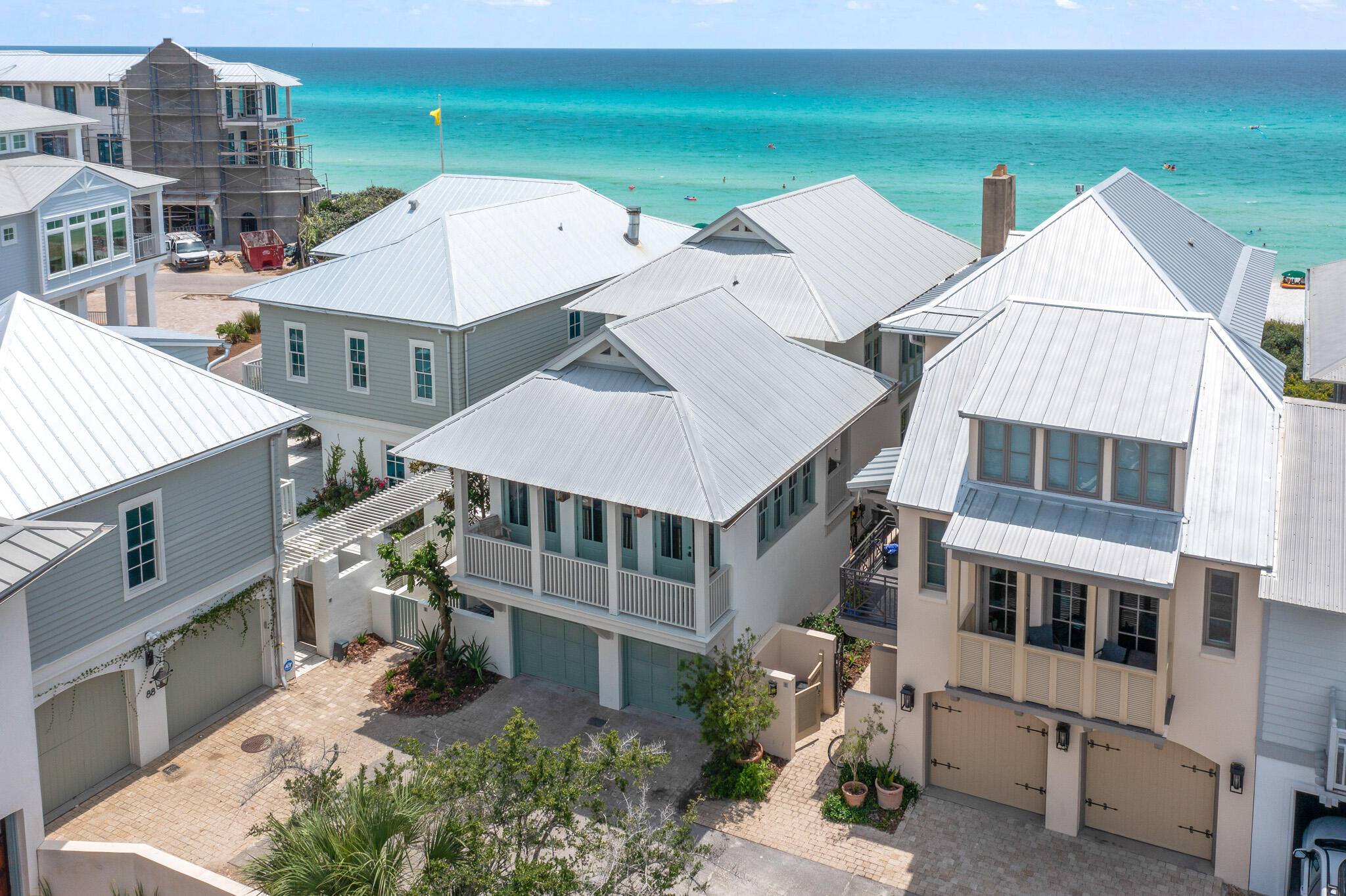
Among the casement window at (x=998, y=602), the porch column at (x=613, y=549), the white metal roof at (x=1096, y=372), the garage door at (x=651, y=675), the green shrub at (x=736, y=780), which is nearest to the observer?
the white metal roof at (x=1096, y=372)

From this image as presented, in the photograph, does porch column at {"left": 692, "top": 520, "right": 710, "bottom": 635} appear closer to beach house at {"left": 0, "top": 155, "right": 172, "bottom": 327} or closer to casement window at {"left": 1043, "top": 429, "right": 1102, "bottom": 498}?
casement window at {"left": 1043, "top": 429, "right": 1102, "bottom": 498}

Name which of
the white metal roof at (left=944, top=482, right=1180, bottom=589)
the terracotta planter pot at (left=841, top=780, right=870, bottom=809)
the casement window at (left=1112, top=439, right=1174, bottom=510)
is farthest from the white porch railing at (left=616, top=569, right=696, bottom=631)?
the casement window at (left=1112, top=439, right=1174, bottom=510)

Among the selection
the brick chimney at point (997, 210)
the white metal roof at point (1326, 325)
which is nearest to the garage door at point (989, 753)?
the white metal roof at point (1326, 325)

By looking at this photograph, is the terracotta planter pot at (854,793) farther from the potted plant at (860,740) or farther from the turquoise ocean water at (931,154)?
the turquoise ocean water at (931,154)

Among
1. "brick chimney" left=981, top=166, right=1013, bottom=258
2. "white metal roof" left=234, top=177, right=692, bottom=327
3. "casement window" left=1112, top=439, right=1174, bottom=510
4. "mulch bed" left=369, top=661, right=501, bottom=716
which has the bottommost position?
"mulch bed" left=369, top=661, right=501, bottom=716

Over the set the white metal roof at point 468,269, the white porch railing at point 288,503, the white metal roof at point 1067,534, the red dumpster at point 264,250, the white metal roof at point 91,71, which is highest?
the white metal roof at point 91,71

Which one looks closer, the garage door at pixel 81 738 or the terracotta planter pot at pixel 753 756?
the garage door at pixel 81 738

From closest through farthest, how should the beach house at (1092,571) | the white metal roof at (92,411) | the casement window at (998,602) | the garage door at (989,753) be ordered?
the beach house at (1092,571) < the white metal roof at (92,411) < the casement window at (998,602) < the garage door at (989,753)

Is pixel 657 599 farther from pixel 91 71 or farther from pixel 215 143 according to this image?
pixel 91 71
